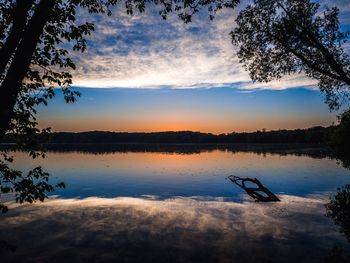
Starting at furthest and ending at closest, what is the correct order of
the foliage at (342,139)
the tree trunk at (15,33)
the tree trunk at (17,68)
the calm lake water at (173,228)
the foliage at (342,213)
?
the foliage at (342,139)
the foliage at (342,213)
the calm lake water at (173,228)
the tree trunk at (15,33)
the tree trunk at (17,68)

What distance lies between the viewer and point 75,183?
5188cm

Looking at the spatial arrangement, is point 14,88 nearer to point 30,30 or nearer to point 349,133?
point 30,30

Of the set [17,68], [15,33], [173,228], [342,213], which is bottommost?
[173,228]

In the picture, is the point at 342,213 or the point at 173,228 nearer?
the point at 173,228

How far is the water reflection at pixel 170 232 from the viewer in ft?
60.8

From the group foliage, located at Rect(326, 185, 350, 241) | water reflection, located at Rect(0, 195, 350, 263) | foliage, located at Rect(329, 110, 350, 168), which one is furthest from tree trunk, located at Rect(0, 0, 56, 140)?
foliage, located at Rect(329, 110, 350, 168)

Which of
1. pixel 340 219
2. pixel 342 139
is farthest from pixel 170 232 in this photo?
pixel 342 139

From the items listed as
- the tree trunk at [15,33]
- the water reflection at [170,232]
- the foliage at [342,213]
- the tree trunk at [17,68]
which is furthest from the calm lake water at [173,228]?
the tree trunk at [15,33]

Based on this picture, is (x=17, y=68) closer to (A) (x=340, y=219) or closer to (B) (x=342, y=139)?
(A) (x=340, y=219)

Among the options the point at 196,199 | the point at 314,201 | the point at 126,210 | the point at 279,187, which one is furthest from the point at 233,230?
the point at 279,187

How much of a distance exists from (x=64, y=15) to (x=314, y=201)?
34158mm

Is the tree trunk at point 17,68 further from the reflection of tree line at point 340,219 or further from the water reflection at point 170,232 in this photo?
the reflection of tree line at point 340,219

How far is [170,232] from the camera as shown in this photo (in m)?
23.2

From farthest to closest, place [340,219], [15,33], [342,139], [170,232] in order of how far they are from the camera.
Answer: [342,139] < [340,219] < [170,232] < [15,33]
